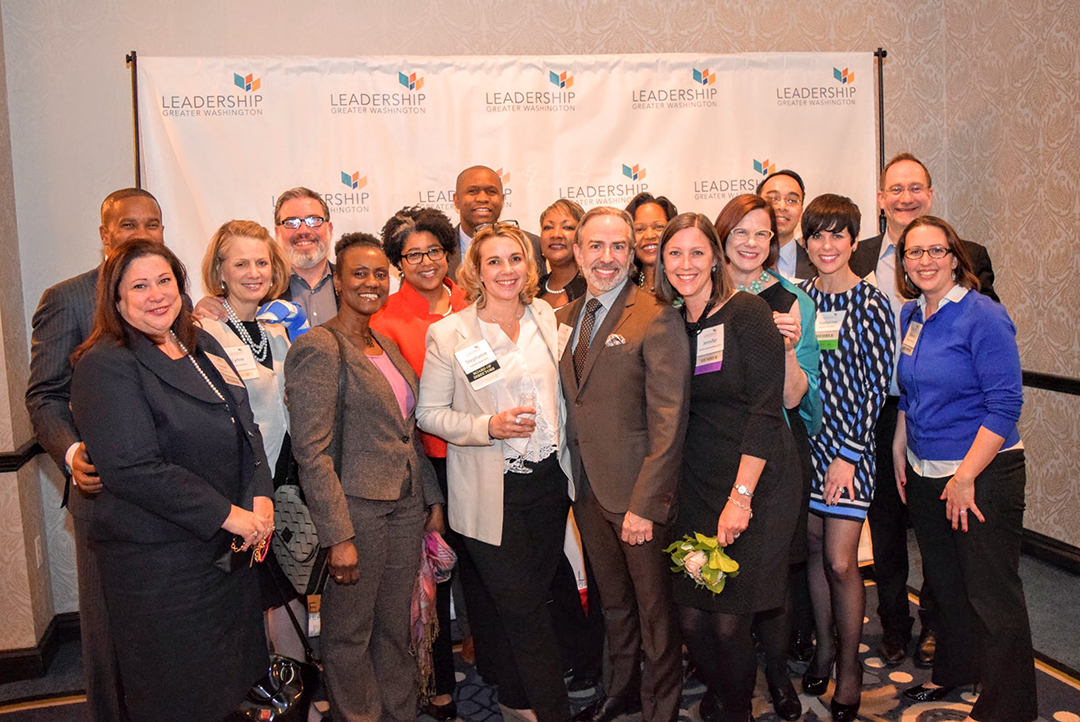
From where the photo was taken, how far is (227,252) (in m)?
2.95

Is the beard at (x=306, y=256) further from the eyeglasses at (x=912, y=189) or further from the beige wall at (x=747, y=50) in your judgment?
the eyeglasses at (x=912, y=189)

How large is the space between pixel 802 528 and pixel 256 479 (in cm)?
203

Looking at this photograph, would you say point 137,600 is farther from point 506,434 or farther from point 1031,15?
point 1031,15

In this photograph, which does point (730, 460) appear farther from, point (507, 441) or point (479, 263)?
point (479, 263)

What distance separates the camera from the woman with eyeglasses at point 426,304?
10.5 ft

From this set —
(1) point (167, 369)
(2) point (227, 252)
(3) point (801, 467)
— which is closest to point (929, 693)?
(3) point (801, 467)

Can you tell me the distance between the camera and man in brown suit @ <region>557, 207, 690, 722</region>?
108 inches

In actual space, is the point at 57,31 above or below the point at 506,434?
above

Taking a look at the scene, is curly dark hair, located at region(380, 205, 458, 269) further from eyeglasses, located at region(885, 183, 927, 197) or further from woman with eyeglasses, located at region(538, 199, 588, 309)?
eyeglasses, located at region(885, 183, 927, 197)

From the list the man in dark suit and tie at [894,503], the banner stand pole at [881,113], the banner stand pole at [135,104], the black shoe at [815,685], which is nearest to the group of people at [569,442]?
the black shoe at [815,685]

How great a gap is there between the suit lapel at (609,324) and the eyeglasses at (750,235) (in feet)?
1.40

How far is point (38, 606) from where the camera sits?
13.0 ft

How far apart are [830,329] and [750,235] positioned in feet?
1.79

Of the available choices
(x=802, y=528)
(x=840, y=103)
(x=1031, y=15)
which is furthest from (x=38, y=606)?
(x=1031, y=15)
